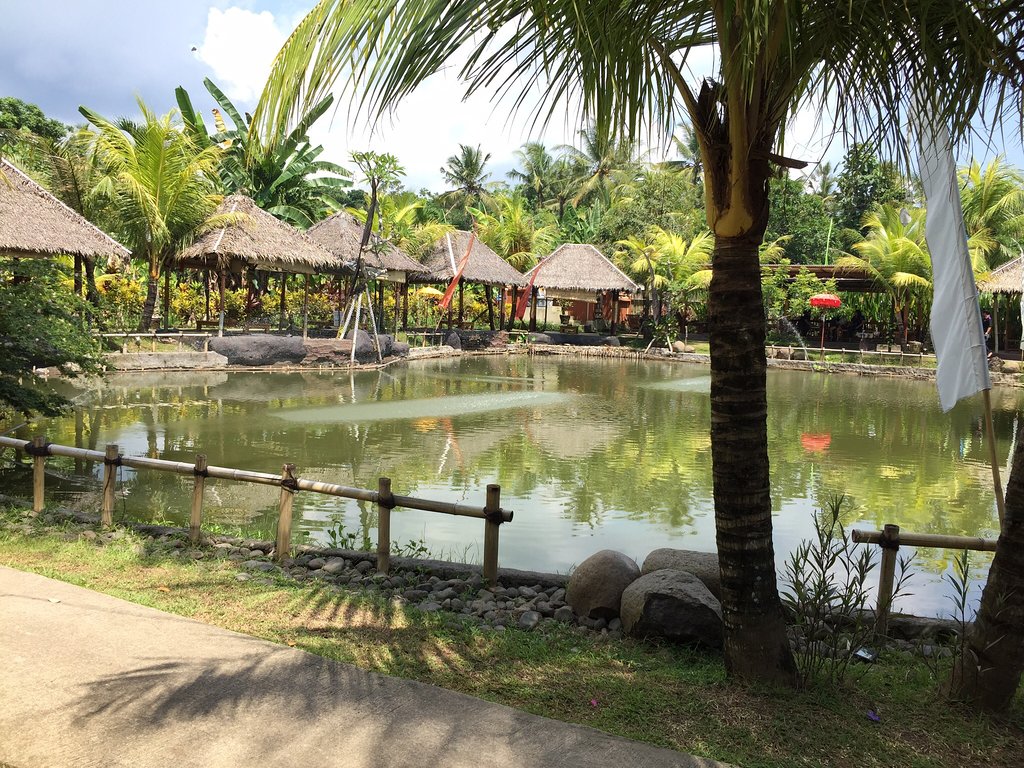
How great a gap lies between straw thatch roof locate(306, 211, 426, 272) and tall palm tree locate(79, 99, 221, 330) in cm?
403

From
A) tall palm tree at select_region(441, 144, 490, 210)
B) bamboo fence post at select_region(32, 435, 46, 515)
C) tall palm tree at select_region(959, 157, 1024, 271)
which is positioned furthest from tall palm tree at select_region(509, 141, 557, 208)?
bamboo fence post at select_region(32, 435, 46, 515)

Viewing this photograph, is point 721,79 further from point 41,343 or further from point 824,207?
point 824,207

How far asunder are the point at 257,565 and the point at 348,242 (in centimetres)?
1886

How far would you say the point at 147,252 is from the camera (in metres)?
18.9

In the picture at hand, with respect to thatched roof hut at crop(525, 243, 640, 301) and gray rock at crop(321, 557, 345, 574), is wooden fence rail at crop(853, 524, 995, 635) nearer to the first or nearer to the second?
gray rock at crop(321, 557, 345, 574)

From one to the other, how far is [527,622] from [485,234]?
28.6m

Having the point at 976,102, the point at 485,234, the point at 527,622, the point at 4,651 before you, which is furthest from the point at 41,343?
the point at 485,234

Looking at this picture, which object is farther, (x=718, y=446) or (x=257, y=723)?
(x=718, y=446)

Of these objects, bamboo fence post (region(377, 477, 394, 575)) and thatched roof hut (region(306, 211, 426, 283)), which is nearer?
bamboo fence post (region(377, 477, 394, 575))

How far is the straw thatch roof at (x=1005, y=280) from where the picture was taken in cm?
1981

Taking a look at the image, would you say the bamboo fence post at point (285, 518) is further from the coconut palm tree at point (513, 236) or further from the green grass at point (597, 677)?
Result: the coconut palm tree at point (513, 236)

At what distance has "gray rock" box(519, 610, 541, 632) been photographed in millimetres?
4059

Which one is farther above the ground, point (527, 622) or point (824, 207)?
point (824, 207)

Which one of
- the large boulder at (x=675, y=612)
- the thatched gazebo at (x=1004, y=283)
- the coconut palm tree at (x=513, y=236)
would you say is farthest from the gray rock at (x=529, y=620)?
the coconut palm tree at (x=513, y=236)
